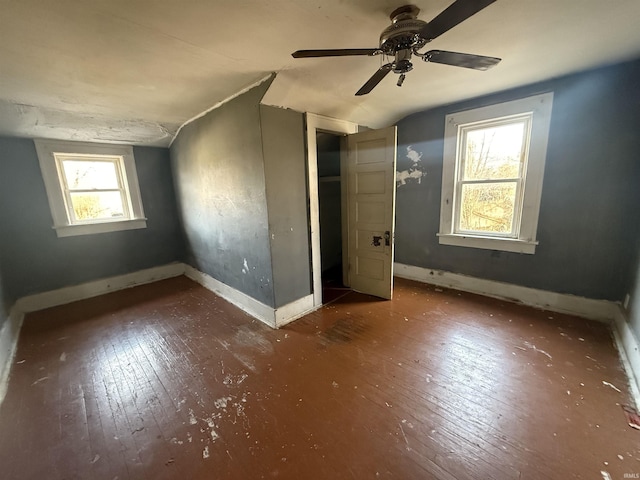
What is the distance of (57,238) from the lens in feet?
10.9

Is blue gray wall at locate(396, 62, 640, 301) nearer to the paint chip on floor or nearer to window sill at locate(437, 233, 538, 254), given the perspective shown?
window sill at locate(437, 233, 538, 254)

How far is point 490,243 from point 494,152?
1086 millimetres

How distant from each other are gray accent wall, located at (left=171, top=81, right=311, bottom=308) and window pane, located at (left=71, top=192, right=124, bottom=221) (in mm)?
1625

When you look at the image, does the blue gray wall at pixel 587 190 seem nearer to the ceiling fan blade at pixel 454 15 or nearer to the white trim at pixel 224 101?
the ceiling fan blade at pixel 454 15

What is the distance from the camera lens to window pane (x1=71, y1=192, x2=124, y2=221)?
351cm

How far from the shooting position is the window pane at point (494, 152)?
8.97 feet

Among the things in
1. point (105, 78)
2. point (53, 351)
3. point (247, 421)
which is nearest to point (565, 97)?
point (247, 421)

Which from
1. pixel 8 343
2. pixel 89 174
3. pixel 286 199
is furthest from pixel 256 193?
pixel 89 174

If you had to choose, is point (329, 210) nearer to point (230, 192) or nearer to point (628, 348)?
point (230, 192)

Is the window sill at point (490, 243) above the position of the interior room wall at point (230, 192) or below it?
below

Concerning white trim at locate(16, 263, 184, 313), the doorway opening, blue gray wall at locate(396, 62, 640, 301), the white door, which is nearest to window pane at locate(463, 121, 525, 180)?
blue gray wall at locate(396, 62, 640, 301)

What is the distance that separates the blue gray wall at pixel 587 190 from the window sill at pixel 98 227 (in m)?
4.99

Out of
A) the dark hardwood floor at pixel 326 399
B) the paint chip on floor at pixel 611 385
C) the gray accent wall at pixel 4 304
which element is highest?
the gray accent wall at pixel 4 304

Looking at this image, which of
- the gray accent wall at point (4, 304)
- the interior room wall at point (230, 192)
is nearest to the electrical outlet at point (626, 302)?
the interior room wall at point (230, 192)
